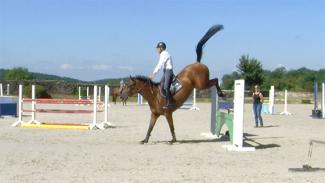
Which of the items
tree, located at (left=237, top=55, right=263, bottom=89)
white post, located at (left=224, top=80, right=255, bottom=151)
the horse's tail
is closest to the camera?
white post, located at (left=224, top=80, right=255, bottom=151)

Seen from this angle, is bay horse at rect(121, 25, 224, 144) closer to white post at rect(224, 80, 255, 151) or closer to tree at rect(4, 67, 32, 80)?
white post at rect(224, 80, 255, 151)

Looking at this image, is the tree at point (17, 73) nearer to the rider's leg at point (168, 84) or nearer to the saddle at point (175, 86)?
the saddle at point (175, 86)

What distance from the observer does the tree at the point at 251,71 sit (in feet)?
273

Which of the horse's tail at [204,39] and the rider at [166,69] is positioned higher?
the horse's tail at [204,39]

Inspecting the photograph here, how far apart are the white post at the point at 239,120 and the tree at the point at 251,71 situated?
69702 millimetres

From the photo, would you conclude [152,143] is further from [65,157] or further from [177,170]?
[177,170]

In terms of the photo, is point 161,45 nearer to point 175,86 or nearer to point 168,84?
point 168,84

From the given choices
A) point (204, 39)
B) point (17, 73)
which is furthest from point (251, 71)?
point (204, 39)

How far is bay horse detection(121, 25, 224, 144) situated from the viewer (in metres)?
14.9

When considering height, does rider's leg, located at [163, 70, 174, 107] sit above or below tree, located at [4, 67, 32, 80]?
below

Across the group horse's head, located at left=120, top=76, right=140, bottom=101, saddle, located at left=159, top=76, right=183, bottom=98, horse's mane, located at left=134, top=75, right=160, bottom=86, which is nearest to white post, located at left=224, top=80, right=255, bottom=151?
saddle, located at left=159, top=76, right=183, bottom=98

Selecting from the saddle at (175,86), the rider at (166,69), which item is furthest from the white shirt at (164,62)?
the saddle at (175,86)

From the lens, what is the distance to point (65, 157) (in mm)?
11438

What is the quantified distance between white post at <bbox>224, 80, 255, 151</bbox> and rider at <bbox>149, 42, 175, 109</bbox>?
72.5 inches
